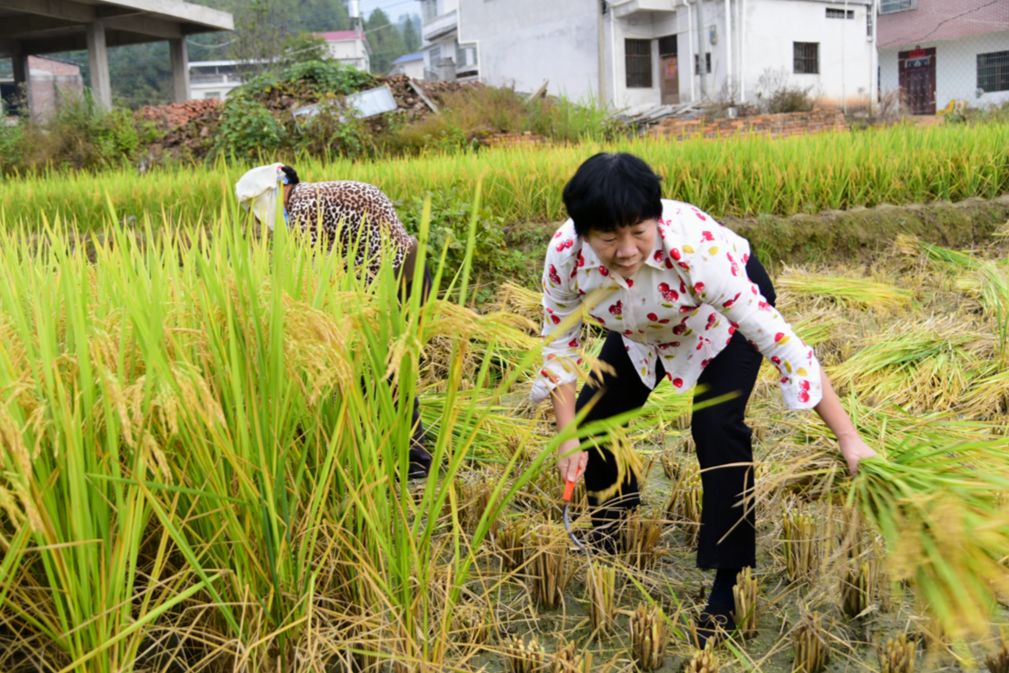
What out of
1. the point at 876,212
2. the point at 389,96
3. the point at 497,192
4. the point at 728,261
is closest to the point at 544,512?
the point at 728,261

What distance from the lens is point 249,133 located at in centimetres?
1043

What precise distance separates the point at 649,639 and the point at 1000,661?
676 mm

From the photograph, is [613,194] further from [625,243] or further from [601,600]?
[601,600]

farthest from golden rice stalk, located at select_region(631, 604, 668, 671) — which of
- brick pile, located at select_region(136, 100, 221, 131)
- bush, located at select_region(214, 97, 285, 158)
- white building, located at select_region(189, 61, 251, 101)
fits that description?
white building, located at select_region(189, 61, 251, 101)

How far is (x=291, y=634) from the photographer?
1671 mm

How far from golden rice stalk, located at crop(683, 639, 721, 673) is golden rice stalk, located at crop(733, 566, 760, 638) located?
0.73 feet

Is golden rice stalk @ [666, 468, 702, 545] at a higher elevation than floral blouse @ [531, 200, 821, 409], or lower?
lower

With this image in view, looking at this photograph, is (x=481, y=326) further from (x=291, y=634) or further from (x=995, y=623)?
(x=995, y=623)

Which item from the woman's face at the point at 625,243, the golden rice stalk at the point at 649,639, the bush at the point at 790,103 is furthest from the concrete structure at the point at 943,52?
the golden rice stalk at the point at 649,639

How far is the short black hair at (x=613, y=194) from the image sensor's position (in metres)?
1.76

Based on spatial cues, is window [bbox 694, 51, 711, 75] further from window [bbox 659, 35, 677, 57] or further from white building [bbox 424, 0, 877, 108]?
window [bbox 659, 35, 677, 57]

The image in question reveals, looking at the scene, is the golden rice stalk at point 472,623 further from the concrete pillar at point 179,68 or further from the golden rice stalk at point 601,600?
the concrete pillar at point 179,68

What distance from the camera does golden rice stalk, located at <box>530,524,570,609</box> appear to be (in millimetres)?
2211

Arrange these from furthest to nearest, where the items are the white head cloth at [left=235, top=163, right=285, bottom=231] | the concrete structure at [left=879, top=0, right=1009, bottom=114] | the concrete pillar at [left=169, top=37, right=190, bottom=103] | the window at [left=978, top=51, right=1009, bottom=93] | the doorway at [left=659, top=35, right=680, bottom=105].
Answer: the window at [left=978, top=51, right=1009, bottom=93] → the concrete structure at [left=879, top=0, right=1009, bottom=114] → the doorway at [left=659, top=35, right=680, bottom=105] → the concrete pillar at [left=169, top=37, right=190, bottom=103] → the white head cloth at [left=235, top=163, right=285, bottom=231]
